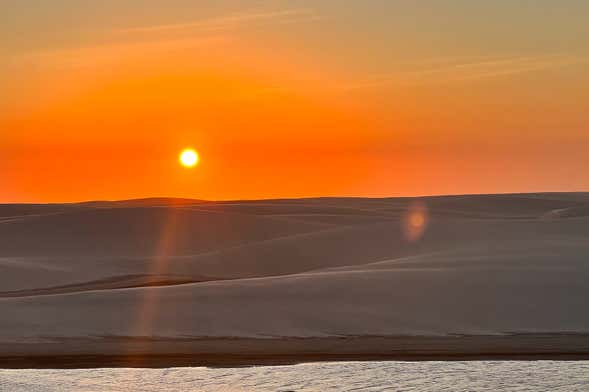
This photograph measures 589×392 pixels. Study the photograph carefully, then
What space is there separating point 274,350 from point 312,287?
5.35 meters

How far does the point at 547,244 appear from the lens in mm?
26188

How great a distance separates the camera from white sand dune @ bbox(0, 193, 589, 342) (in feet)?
49.8

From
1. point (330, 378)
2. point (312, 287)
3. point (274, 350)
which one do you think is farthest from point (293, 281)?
point (330, 378)

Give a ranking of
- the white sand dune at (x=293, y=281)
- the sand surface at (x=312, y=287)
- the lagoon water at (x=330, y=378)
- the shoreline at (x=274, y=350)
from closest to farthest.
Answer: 1. the lagoon water at (x=330, y=378)
2. the shoreline at (x=274, y=350)
3. the sand surface at (x=312, y=287)
4. the white sand dune at (x=293, y=281)

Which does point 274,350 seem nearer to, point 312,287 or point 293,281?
point 312,287

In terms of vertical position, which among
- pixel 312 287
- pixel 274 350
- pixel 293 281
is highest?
pixel 293 281

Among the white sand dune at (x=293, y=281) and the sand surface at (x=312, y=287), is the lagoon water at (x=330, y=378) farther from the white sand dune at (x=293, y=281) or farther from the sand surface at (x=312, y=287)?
the white sand dune at (x=293, y=281)

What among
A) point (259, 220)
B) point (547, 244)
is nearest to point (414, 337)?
point (547, 244)

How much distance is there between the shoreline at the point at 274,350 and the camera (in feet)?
38.0

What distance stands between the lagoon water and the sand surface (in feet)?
8.34

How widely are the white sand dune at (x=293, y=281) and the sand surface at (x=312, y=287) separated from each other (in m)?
0.03

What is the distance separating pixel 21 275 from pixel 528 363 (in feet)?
56.2

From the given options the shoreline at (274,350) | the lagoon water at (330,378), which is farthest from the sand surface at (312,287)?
the lagoon water at (330,378)

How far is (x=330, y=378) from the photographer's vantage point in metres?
9.91
